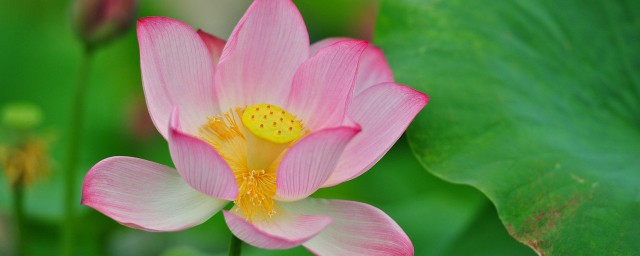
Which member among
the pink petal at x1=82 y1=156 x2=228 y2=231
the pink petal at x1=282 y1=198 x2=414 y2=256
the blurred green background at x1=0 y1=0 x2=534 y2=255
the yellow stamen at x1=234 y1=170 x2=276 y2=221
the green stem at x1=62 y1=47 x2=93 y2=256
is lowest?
the blurred green background at x1=0 y1=0 x2=534 y2=255

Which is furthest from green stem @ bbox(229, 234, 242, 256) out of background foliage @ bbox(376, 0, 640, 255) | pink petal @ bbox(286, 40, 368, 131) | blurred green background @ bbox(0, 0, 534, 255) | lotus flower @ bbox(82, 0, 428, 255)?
blurred green background @ bbox(0, 0, 534, 255)

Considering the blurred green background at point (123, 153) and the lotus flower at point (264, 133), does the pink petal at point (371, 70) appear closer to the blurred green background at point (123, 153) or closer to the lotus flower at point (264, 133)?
the lotus flower at point (264, 133)

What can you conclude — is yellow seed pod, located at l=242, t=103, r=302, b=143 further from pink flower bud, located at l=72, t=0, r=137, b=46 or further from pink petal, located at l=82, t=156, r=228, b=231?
pink flower bud, located at l=72, t=0, r=137, b=46

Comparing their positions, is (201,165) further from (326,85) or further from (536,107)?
(536,107)

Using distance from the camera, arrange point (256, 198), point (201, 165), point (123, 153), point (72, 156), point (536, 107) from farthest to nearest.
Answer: point (123, 153)
point (72, 156)
point (536, 107)
point (256, 198)
point (201, 165)

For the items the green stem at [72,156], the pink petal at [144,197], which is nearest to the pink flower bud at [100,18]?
the green stem at [72,156]

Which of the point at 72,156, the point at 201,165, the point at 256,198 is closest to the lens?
the point at 201,165

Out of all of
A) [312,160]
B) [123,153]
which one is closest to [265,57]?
[312,160]
